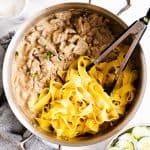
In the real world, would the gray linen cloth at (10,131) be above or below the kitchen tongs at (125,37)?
below

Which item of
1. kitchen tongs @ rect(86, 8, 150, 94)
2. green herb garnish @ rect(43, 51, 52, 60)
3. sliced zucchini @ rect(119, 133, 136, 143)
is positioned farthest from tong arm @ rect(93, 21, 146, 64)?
sliced zucchini @ rect(119, 133, 136, 143)

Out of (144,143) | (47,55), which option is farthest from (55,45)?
(144,143)

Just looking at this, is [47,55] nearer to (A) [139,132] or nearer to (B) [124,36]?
(B) [124,36]

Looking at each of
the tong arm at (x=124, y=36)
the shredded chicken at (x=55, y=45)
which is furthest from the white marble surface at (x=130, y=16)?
the tong arm at (x=124, y=36)

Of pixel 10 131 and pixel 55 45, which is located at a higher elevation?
pixel 55 45

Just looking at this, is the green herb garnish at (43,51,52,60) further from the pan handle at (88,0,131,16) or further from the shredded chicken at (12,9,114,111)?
the pan handle at (88,0,131,16)

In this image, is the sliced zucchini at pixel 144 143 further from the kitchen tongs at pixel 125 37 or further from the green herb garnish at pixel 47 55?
the green herb garnish at pixel 47 55
